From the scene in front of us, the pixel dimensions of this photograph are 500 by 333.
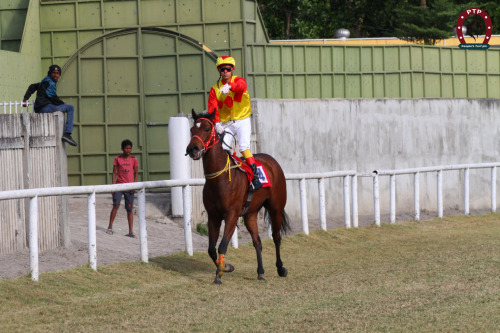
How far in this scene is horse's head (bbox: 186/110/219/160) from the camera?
10016 millimetres

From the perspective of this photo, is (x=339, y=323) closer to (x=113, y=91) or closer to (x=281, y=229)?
(x=281, y=229)

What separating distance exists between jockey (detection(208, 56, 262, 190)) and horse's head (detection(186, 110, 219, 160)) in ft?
1.22

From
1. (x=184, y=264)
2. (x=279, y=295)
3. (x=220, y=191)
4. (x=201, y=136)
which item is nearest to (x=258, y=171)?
(x=220, y=191)

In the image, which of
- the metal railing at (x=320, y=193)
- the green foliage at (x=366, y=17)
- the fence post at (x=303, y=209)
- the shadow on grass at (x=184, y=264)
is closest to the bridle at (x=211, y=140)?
the shadow on grass at (x=184, y=264)

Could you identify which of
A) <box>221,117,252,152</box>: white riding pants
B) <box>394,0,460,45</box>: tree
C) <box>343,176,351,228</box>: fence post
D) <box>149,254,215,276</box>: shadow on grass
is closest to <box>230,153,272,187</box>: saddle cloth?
<box>221,117,252,152</box>: white riding pants

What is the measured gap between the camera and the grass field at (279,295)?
7.82 meters

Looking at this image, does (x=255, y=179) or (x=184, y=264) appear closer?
(x=255, y=179)

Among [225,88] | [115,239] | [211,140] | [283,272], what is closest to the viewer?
[211,140]

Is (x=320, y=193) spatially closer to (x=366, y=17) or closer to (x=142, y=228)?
(x=142, y=228)

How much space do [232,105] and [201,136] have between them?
1.11 metres

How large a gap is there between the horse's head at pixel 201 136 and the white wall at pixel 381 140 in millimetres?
8843

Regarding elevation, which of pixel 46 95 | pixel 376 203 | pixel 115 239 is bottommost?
pixel 115 239

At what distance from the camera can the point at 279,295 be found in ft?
31.0

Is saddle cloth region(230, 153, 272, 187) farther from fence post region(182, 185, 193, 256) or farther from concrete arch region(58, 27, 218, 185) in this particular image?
concrete arch region(58, 27, 218, 185)
